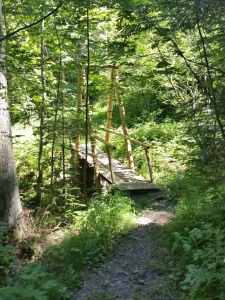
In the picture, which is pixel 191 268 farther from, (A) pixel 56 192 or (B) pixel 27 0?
(B) pixel 27 0

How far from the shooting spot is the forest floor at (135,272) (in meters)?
4.02

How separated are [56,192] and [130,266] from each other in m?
3.22

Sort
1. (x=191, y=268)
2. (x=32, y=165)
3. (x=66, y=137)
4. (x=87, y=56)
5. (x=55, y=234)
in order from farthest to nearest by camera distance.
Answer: (x=32, y=165)
(x=66, y=137)
(x=87, y=56)
(x=55, y=234)
(x=191, y=268)

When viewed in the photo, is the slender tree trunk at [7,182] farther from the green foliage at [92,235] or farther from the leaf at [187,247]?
the leaf at [187,247]

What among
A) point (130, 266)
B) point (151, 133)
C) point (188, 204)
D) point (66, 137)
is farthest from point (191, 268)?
point (151, 133)

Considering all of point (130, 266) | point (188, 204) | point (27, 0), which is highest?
point (27, 0)

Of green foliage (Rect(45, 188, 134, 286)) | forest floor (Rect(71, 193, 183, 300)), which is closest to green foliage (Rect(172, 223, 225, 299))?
forest floor (Rect(71, 193, 183, 300))

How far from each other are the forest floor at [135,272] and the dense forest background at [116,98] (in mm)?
167

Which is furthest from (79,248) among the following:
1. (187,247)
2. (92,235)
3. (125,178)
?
(125,178)

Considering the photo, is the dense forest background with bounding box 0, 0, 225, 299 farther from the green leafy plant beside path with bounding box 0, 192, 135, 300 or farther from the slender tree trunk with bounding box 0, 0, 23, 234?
the slender tree trunk with bounding box 0, 0, 23, 234

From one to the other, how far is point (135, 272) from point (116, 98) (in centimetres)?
530

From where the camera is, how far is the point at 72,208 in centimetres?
713

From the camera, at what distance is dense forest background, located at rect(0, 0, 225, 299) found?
3533 millimetres

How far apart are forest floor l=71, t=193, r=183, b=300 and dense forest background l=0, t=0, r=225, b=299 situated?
0.55ft
